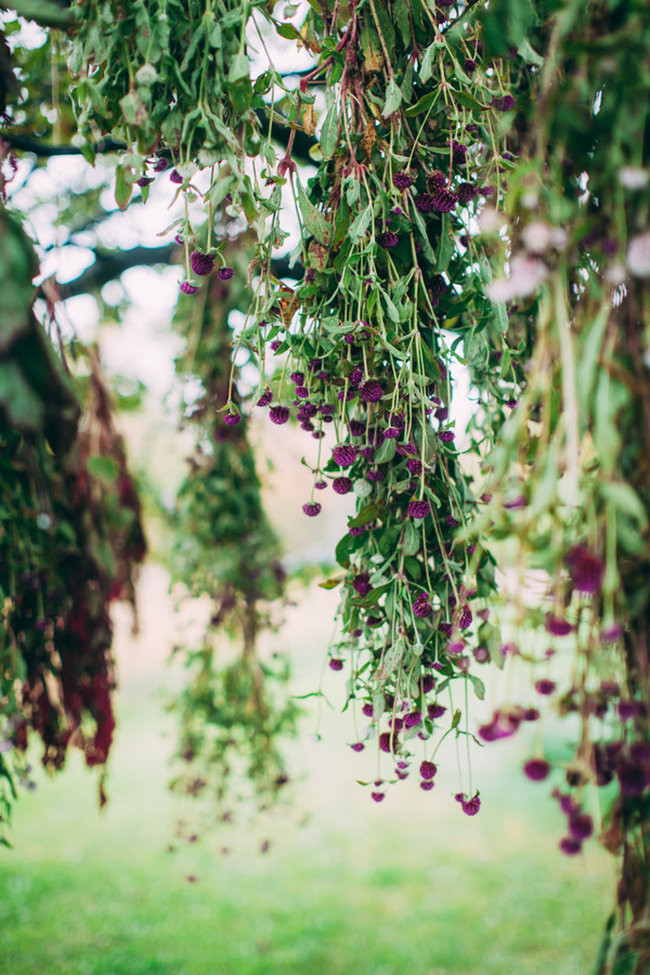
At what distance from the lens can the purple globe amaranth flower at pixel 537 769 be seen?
1.76 ft

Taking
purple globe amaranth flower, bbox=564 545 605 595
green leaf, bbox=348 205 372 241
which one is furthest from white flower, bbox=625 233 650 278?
green leaf, bbox=348 205 372 241

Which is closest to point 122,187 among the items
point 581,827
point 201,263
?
point 201,263

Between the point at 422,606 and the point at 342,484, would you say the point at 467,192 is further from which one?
the point at 422,606

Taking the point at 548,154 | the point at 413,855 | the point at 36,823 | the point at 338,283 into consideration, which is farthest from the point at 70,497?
the point at 36,823

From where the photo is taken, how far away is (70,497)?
1.62m

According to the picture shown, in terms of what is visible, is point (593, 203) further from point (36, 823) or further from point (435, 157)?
point (36, 823)

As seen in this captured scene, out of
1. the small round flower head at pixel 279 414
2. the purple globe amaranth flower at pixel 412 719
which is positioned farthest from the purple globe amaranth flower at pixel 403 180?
the purple globe amaranth flower at pixel 412 719

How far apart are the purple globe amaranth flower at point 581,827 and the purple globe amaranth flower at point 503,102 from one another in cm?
91

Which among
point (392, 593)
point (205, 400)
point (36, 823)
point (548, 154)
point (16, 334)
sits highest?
point (205, 400)

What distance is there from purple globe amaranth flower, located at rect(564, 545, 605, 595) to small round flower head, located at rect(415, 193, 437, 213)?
0.58 metres

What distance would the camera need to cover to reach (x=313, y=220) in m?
0.86

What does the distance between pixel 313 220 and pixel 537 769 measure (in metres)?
0.69

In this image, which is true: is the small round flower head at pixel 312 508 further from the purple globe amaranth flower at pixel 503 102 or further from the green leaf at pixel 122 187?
the purple globe amaranth flower at pixel 503 102

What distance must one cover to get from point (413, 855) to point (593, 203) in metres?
3.80
